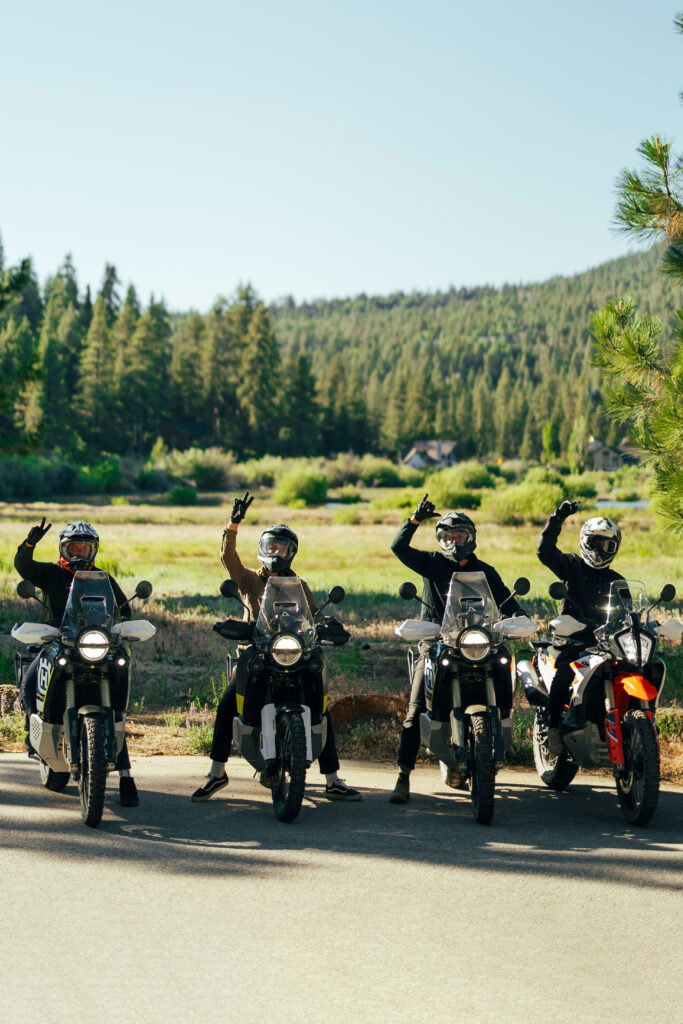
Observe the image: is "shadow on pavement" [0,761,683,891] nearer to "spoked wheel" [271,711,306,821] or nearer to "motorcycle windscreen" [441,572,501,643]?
Result: "spoked wheel" [271,711,306,821]

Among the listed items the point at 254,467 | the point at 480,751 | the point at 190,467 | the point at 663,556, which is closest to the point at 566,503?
the point at 480,751

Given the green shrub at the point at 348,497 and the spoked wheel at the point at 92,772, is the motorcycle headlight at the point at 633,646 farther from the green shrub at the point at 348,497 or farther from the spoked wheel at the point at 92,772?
the green shrub at the point at 348,497

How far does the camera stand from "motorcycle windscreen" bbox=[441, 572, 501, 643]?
7.27 metres

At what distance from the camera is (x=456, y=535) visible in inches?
301

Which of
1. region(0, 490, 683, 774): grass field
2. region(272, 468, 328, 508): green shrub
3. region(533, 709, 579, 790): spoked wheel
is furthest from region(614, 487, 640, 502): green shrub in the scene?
region(533, 709, 579, 790): spoked wheel

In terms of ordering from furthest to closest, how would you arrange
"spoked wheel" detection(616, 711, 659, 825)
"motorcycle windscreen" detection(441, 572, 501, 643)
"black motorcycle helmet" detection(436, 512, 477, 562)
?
1. "black motorcycle helmet" detection(436, 512, 477, 562)
2. "motorcycle windscreen" detection(441, 572, 501, 643)
3. "spoked wheel" detection(616, 711, 659, 825)

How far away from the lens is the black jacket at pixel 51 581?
7.44 meters

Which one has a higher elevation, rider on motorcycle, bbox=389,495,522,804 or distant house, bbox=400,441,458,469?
distant house, bbox=400,441,458,469

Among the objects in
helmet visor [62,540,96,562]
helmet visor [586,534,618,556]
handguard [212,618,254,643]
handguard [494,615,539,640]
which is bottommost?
handguard [212,618,254,643]

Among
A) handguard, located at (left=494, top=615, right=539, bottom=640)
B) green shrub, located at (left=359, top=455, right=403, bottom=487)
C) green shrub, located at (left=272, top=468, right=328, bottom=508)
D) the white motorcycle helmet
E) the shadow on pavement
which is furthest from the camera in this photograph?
green shrub, located at (left=359, top=455, right=403, bottom=487)

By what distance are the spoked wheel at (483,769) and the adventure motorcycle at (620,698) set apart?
0.75 m

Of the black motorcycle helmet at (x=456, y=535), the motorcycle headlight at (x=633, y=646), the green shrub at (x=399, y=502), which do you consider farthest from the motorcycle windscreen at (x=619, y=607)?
the green shrub at (x=399, y=502)

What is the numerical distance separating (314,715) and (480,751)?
1.11m

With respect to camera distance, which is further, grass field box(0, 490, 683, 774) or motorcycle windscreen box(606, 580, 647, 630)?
grass field box(0, 490, 683, 774)
